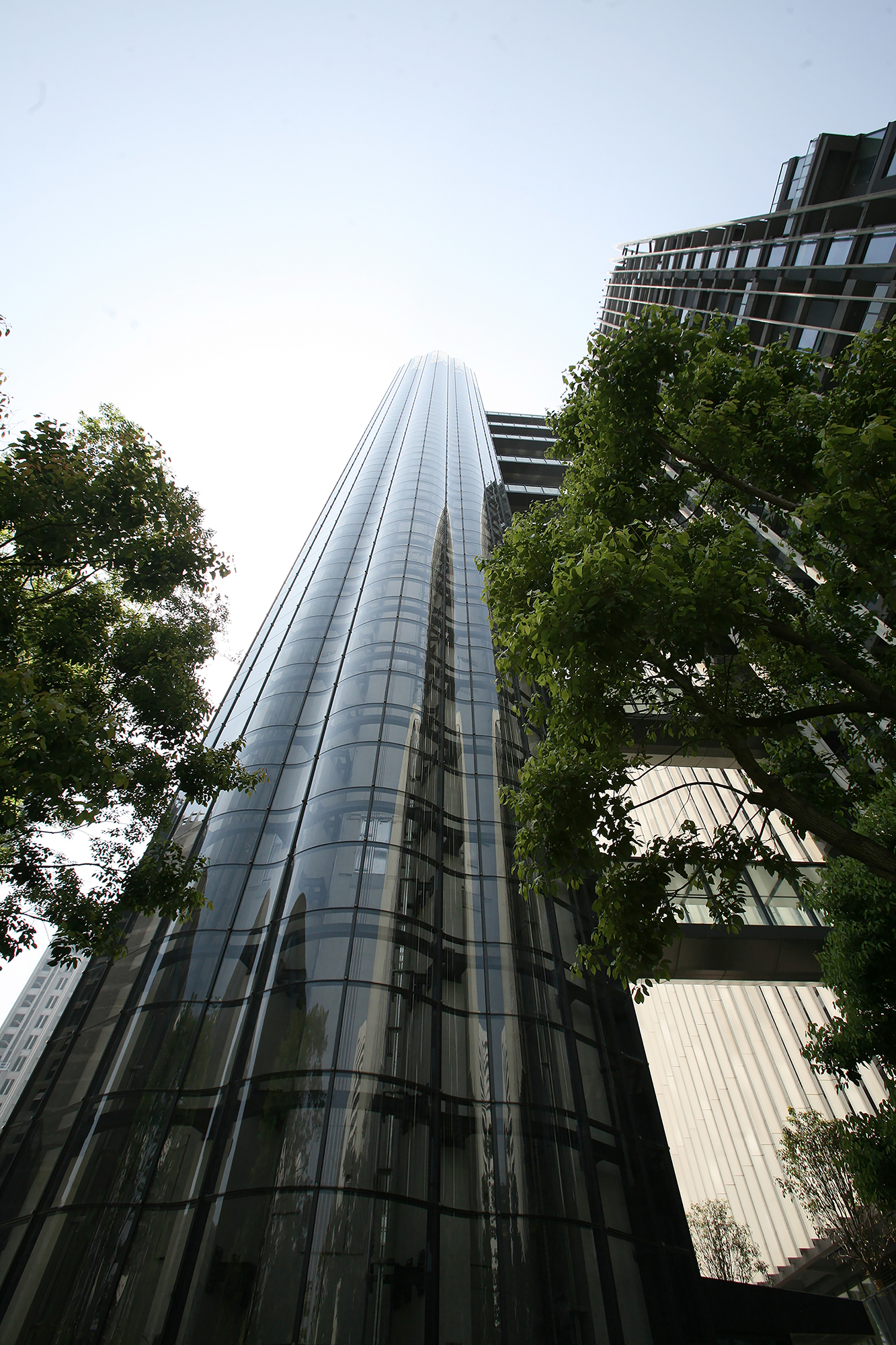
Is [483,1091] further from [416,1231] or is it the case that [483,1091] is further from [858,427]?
[858,427]

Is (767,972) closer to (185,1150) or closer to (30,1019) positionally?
(185,1150)

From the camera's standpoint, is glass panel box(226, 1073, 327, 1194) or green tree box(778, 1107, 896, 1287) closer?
glass panel box(226, 1073, 327, 1194)

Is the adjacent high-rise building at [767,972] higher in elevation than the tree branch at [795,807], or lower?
higher

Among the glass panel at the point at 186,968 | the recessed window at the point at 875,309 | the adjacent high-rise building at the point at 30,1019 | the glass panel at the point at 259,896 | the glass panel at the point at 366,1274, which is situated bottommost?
the glass panel at the point at 366,1274

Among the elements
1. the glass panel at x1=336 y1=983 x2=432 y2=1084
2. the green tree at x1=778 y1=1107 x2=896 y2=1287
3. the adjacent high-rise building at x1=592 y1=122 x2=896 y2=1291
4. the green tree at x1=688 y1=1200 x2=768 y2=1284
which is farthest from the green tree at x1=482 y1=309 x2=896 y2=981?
the green tree at x1=688 y1=1200 x2=768 y2=1284

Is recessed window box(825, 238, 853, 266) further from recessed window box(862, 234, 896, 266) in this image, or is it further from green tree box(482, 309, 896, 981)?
green tree box(482, 309, 896, 981)

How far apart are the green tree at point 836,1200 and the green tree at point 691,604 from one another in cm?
927

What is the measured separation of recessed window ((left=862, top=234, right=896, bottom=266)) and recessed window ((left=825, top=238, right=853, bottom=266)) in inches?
33.4

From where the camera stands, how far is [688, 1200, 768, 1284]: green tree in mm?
17016

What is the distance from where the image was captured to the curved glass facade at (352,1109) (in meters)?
6.89

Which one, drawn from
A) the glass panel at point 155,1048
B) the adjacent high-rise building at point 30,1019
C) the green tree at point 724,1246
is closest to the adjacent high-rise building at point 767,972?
the green tree at point 724,1246

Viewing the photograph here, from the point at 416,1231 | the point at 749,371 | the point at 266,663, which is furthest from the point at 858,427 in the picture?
the point at 266,663

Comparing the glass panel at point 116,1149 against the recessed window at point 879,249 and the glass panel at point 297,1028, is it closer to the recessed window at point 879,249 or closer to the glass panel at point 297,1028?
the glass panel at point 297,1028

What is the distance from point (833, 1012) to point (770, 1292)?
14770mm
